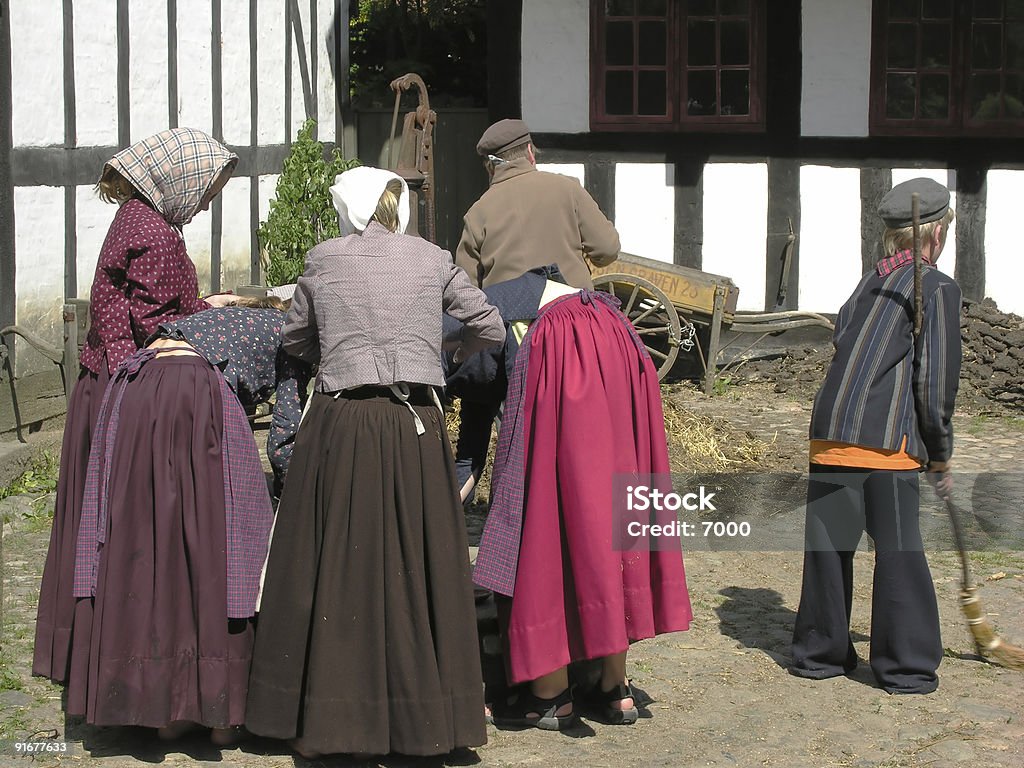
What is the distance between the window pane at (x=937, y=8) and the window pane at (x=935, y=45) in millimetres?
70

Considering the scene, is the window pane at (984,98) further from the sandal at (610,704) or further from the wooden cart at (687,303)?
the sandal at (610,704)

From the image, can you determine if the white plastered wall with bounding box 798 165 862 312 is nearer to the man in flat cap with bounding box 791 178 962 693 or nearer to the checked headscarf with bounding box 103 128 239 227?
the man in flat cap with bounding box 791 178 962 693

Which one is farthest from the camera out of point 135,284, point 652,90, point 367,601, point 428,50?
point 428,50

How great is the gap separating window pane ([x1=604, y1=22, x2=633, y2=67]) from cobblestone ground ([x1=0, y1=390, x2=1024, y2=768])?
5493mm

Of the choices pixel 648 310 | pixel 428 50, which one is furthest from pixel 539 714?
pixel 428 50

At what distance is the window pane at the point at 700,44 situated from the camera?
10.2m

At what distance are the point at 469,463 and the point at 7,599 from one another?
1.84 m

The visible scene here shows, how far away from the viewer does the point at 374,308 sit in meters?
3.79

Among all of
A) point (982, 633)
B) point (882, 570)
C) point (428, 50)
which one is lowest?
point (982, 633)

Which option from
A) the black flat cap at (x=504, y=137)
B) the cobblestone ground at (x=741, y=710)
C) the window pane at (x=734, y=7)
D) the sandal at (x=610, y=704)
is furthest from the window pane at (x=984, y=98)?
the sandal at (x=610, y=704)

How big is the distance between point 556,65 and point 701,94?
1084mm

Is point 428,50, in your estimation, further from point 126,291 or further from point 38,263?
point 126,291

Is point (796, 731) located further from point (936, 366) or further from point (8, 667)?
point (8, 667)

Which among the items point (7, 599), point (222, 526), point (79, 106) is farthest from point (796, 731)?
point (79, 106)
